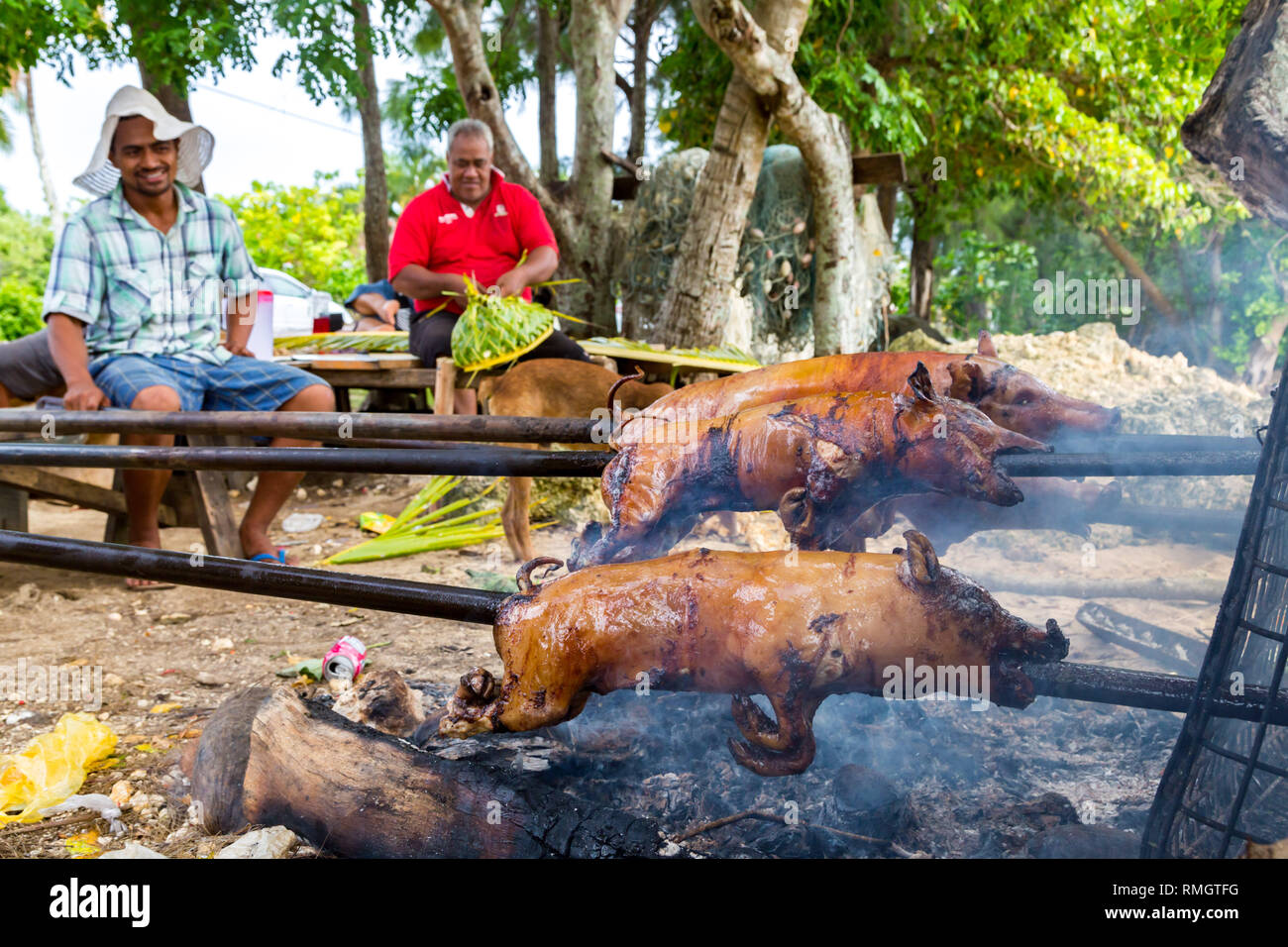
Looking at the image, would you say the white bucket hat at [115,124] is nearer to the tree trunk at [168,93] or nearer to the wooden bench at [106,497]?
the wooden bench at [106,497]

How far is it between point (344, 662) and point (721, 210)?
5.74 meters

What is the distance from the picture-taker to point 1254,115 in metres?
1.96

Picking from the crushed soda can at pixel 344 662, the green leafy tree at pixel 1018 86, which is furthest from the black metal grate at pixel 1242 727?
the green leafy tree at pixel 1018 86

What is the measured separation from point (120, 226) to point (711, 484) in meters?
4.54

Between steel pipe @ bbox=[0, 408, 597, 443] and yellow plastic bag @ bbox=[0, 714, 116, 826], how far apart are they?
105 centimetres

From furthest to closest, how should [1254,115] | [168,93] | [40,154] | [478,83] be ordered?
[40,154]
[168,93]
[478,83]
[1254,115]

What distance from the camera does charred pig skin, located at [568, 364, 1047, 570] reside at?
1981 millimetres

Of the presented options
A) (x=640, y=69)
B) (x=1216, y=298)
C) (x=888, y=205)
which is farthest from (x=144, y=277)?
(x=1216, y=298)

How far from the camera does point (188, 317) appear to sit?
5320mm

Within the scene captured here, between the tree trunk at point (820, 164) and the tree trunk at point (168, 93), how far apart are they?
5523 mm

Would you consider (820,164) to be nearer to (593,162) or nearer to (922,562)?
(593,162)

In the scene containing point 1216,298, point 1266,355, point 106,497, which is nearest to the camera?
point 106,497

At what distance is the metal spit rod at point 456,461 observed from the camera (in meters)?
1.79

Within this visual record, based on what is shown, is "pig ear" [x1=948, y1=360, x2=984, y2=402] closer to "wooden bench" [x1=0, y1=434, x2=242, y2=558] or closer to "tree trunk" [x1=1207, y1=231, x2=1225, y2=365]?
"wooden bench" [x1=0, y1=434, x2=242, y2=558]
